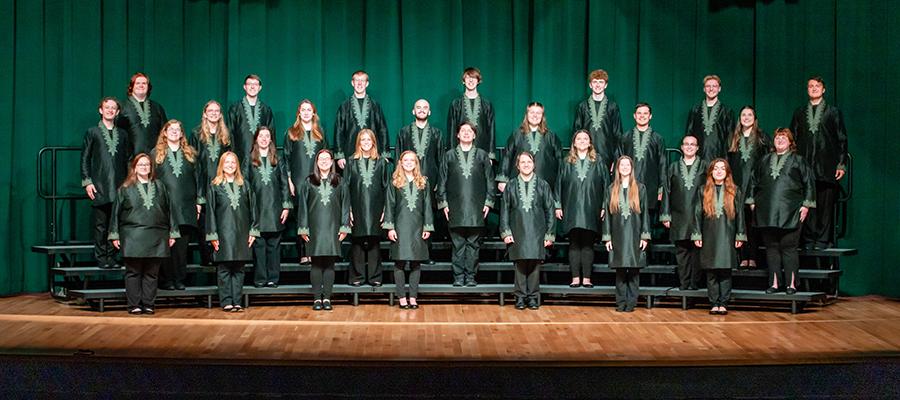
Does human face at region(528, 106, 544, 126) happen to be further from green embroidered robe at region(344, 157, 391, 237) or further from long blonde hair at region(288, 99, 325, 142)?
long blonde hair at region(288, 99, 325, 142)

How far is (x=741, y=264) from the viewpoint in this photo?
7.97 meters

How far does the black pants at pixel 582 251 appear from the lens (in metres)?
7.76

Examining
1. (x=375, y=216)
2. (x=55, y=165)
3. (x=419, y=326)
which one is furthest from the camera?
(x=55, y=165)

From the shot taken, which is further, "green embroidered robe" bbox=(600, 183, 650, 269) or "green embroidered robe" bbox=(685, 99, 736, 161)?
"green embroidered robe" bbox=(685, 99, 736, 161)

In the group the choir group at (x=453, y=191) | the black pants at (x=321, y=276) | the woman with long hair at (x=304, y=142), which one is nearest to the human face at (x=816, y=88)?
the choir group at (x=453, y=191)

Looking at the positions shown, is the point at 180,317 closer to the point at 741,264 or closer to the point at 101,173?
the point at 101,173

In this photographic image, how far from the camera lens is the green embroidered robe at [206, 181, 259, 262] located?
7.28m

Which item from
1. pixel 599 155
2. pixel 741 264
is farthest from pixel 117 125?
pixel 741 264

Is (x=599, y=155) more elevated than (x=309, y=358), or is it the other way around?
(x=599, y=155)

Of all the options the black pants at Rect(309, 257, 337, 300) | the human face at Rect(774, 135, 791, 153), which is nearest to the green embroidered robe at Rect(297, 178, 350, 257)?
the black pants at Rect(309, 257, 337, 300)

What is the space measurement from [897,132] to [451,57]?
3.80 m

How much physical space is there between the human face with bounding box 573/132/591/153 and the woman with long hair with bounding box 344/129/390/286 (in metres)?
1.42

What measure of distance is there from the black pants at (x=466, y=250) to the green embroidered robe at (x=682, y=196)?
1390 mm

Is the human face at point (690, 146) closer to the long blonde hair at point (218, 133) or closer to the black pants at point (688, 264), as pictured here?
the black pants at point (688, 264)
